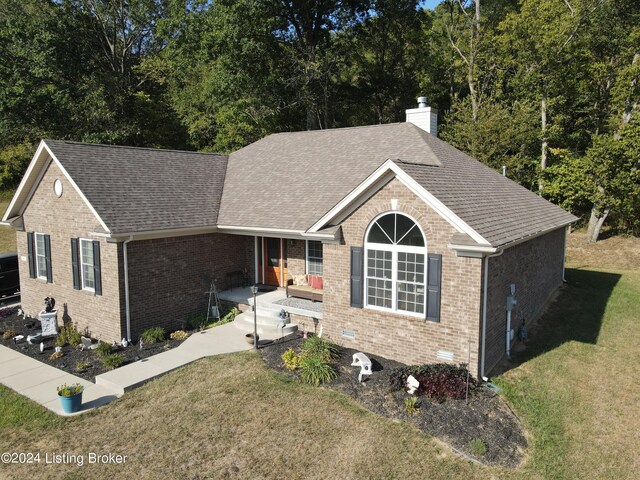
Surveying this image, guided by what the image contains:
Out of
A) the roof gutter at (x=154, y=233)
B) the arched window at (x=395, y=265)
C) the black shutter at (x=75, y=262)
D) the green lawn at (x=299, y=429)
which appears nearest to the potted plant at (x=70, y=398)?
the green lawn at (x=299, y=429)

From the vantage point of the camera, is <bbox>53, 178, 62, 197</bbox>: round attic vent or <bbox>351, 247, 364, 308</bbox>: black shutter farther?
<bbox>53, 178, 62, 197</bbox>: round attic vent

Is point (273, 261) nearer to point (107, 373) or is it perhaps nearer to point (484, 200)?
point (107, 373)

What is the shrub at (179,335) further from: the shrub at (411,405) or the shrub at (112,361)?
the shrub at (411,405)

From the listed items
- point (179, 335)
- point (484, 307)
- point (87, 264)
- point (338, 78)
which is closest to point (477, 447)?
point (484, 307)

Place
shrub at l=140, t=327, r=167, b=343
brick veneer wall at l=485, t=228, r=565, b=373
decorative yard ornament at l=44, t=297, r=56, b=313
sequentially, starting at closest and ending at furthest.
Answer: brick veneer wall at l=485, t=228, r=565, b=373
shrub at l=140, t=327, r=167, b=343
decorative yard ornament at l=44, t=297, r=56, b=313

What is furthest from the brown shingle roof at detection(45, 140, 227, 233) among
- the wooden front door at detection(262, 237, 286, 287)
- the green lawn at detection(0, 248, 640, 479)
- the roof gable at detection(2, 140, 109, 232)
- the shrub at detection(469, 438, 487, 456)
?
the shrub at detection(469, 438, 487, 456)

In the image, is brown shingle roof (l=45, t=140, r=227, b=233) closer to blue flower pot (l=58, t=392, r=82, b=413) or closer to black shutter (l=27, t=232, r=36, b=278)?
black shutter (l=27, t=232, r=36, b=278)
